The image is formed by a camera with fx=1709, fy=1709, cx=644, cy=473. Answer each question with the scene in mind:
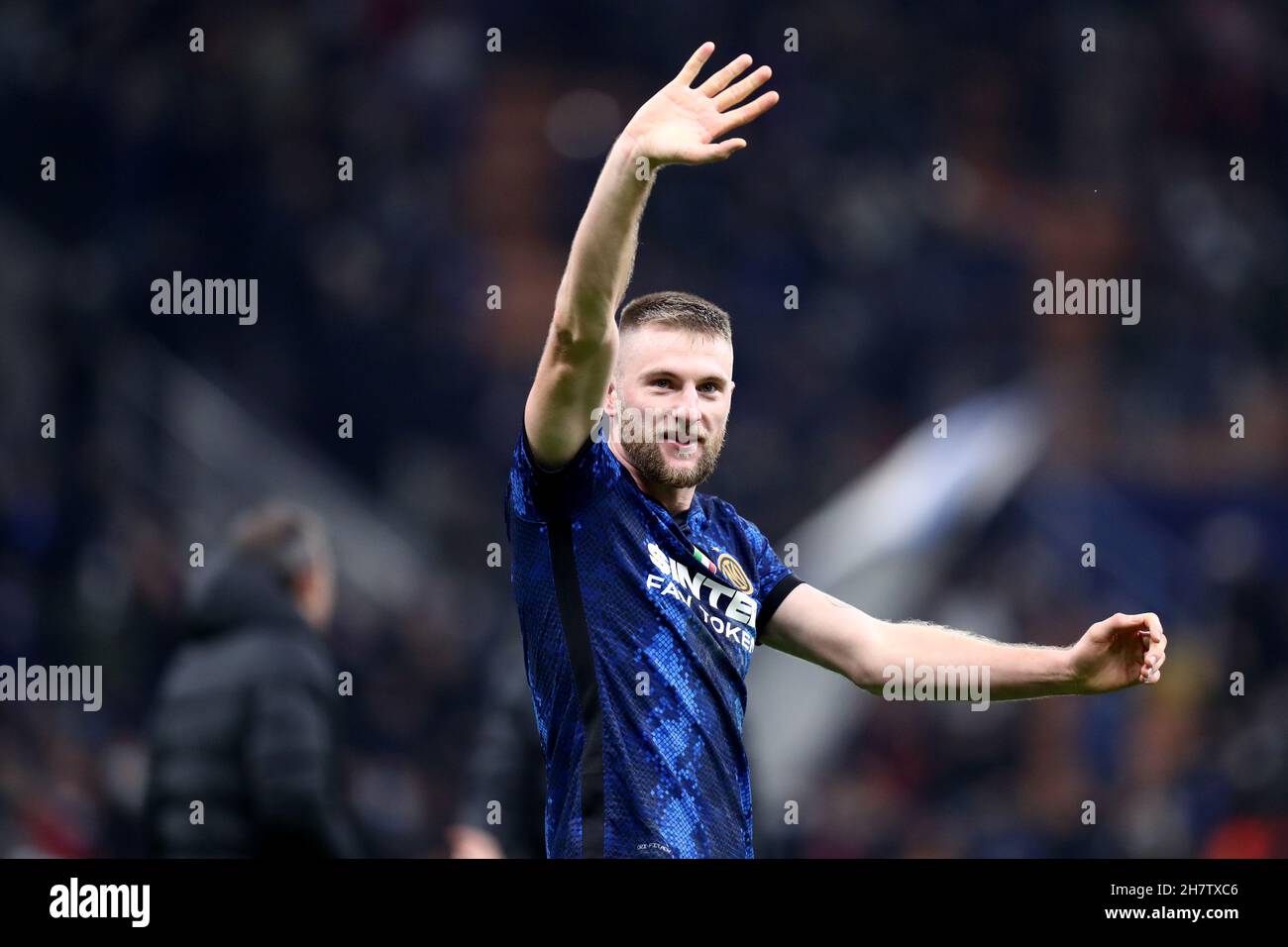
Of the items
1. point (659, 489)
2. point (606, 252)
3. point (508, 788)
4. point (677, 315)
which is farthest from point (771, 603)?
point (508, 788)

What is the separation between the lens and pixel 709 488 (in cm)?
1187

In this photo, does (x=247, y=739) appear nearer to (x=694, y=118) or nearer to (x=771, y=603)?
(x=771, y=603)

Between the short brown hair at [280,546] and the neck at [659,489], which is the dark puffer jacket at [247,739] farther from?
the neck at [659,489]

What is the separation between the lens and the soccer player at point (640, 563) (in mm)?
3635

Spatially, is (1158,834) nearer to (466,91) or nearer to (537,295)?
(537,295)

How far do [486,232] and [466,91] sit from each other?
1394mm

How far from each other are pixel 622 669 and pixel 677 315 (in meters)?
0.87

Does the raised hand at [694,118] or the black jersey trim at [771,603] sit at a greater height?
the raised hand at [694,118]

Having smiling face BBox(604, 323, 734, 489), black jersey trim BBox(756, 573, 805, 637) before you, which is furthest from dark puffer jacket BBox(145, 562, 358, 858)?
smiling face BBox(604, 323, 734, 489)

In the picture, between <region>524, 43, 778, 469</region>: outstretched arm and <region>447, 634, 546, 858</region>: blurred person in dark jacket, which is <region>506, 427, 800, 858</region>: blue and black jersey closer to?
<region>524, 43, 778, 469</region>: outstretched arm

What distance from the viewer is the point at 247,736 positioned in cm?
519

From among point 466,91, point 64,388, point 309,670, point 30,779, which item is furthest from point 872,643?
point 466,91

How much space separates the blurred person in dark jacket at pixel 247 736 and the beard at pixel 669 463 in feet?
5.72

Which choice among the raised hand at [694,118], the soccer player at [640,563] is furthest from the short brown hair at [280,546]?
the raised hand at [694,118]
